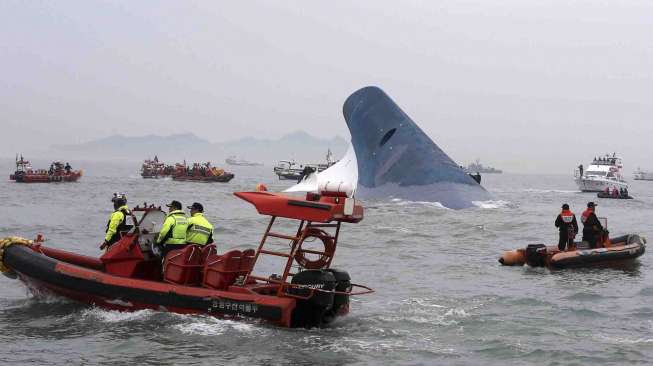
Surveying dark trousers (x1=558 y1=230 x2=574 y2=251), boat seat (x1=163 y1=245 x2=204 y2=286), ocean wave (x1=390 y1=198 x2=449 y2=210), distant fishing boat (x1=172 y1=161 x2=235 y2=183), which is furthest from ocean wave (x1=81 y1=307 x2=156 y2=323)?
distant fishing boat (x1=172 y1=161 x2=235 y2=183)

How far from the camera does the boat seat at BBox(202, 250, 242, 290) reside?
1305 centimetres

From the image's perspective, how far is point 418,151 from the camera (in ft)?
158

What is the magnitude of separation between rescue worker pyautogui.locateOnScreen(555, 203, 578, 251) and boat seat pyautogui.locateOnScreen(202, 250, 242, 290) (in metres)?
11.2

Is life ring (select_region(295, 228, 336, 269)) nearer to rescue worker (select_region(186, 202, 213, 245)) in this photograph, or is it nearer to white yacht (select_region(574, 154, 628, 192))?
rescue worker (select_region(186, 202, 213, 245))

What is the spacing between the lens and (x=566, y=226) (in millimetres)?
21594

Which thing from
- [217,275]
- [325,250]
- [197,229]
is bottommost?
[217,275]

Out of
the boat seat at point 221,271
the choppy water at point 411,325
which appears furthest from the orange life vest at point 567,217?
the boat seat at point 221,271

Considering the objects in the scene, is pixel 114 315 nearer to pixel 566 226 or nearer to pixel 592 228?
pixel 566 226

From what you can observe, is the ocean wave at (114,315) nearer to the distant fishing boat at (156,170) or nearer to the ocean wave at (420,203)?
the ocean wave at (420,203)

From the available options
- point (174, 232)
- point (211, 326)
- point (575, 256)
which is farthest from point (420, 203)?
point (211, 326)

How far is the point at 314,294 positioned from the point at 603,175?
252 ft

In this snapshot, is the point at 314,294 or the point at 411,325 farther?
the point at 411,325

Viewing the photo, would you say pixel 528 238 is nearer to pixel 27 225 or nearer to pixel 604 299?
pixel 604 299

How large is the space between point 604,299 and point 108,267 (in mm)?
10030
